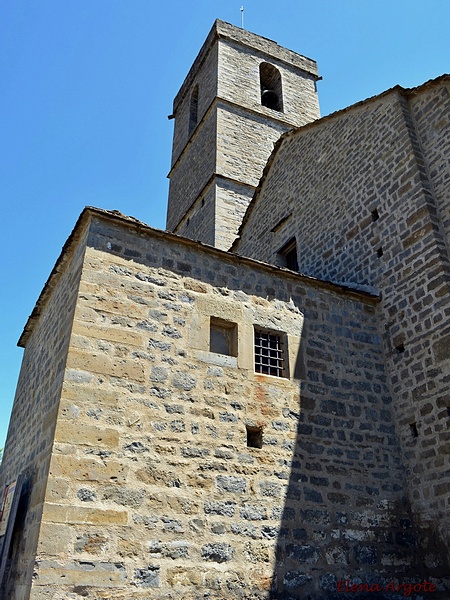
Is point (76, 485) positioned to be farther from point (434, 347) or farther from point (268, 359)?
point (434, 347)

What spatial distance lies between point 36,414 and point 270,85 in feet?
53.1

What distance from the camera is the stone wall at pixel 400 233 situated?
5.95 m

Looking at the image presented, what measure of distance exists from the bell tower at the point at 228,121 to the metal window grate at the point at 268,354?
24.1 ft

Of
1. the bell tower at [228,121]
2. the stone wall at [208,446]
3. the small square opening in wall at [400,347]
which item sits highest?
the bell tower at [228,121]

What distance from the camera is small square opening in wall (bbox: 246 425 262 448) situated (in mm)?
5500

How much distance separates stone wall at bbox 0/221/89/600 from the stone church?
0.14ft

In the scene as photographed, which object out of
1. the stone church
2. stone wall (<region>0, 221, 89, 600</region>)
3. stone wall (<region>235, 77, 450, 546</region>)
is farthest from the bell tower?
stone wall (<region>0, 221, 89, 600</region>)

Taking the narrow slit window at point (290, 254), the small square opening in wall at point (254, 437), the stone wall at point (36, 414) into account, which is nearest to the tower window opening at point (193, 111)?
the narrow slit window at point (290, 254)

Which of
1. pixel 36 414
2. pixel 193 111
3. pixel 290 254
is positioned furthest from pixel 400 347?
pixel 193 111

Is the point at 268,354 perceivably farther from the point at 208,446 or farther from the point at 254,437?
the point at 208,446

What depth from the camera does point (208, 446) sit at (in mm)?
5168

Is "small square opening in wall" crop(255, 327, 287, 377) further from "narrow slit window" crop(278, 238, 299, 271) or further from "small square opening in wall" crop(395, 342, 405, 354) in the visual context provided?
"narrow slit window" crop(278, 238, 299, 271)

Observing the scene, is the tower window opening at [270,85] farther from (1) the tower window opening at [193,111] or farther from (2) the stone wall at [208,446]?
(2) the stone wall at [208,446]

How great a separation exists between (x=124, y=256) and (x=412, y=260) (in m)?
3.70
